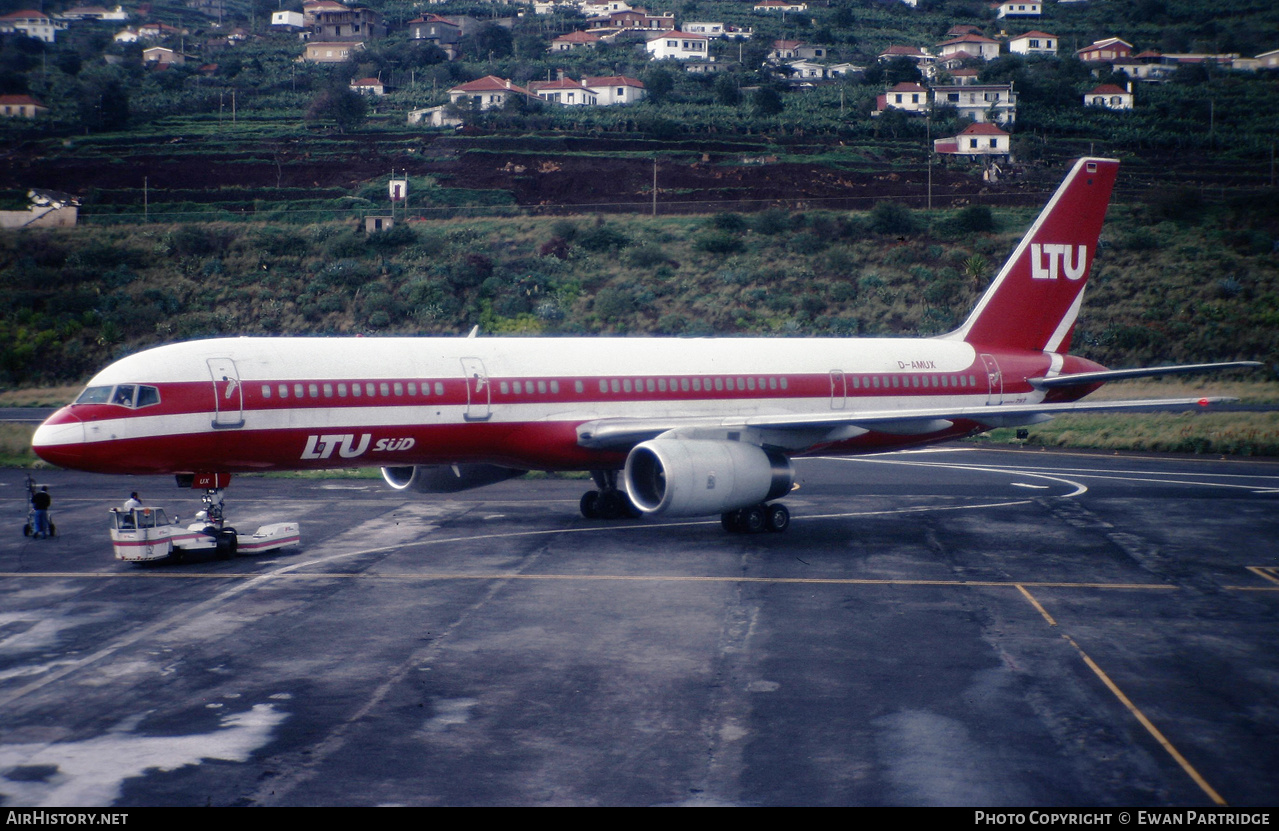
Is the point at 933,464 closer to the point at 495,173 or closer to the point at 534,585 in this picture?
the point at 534,585

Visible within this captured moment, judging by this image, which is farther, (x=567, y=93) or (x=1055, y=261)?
(x=567, y=93)

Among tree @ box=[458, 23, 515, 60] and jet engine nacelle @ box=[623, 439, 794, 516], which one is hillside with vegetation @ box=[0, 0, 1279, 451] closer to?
tree @ box=[458, 23, 515, 60]

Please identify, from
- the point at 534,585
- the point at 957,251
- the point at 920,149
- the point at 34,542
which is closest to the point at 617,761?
the point at 534,585

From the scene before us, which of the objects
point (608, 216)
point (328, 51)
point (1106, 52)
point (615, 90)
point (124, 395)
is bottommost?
point (124, 395)

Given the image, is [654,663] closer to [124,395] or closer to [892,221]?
[124,395]

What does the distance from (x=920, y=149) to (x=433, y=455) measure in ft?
325

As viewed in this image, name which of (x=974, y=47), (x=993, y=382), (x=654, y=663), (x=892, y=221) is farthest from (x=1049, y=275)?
(x=974, y=47)

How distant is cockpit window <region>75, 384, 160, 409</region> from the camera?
23.4m

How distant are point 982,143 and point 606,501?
9749cm

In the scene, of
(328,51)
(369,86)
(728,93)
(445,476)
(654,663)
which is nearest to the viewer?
(654,663)

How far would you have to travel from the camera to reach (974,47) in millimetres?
175250

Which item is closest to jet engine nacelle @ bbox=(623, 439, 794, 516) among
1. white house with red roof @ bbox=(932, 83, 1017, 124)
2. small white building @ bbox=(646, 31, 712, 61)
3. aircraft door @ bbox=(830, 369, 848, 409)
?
aircraft door @ bbox=(830, 369, 848, 409)

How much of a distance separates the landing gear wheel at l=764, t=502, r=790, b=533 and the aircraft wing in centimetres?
161

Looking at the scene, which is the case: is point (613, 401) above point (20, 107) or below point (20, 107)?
below
